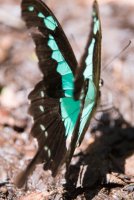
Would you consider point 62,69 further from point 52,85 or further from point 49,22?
point 49,22

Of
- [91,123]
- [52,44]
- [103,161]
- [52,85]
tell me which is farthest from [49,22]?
[91,123]

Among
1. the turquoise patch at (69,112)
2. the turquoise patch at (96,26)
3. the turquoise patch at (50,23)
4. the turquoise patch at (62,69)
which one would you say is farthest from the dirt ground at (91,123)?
the turquoise patch at (96,26)

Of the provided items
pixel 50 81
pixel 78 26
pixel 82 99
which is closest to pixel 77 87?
pixel 82 99

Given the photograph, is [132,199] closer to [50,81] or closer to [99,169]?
[99,169]

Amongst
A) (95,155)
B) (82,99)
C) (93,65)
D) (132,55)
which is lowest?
(95,155)

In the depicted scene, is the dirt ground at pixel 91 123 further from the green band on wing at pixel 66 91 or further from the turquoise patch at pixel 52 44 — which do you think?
the turquoise patch at pixel 52 44

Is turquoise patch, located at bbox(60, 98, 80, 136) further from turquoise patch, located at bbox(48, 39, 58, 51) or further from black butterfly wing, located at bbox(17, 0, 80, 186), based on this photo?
turquoise patch, located at bbox(48, 39, 58, 51)

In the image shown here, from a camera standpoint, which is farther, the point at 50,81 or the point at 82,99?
the point at 50,81
